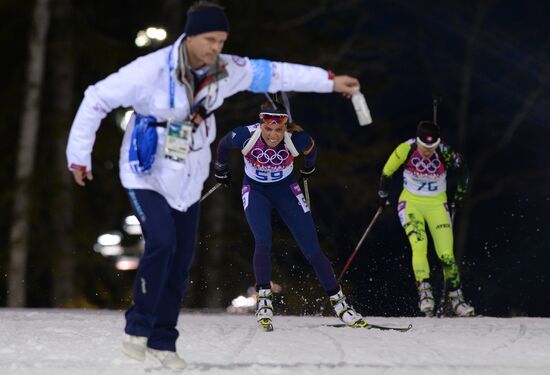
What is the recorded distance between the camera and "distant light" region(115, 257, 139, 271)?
17.2 metres

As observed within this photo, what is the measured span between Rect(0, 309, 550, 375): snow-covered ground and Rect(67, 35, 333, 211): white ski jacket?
3.48ft

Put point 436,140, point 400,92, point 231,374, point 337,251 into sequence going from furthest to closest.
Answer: point 400,92 → point 337,251 → point 436,140 → point 231,374

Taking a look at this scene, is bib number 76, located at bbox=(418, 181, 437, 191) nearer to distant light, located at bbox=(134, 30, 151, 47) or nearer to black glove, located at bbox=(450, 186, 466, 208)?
black glove, located at bbox=(450, 186, 466, 208)

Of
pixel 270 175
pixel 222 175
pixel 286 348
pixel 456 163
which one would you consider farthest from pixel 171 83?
pixel 456 163

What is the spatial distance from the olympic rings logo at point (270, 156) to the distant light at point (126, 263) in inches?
363

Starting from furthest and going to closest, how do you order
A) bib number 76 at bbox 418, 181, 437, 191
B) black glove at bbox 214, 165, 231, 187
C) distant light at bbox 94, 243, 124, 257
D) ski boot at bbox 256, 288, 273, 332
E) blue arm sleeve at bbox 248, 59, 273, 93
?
distant light at bbox 94, 243, 124, 257
bib number 76 at bbox 418, 181, 437, 191
black glove at bbox 214, 165, 231, 187
ski boot at bbox 256, 288, 273, 332
blue arm sleeve at bbox 248, 59, 273, 93

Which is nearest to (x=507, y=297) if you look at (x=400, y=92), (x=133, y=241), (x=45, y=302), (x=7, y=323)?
(x=400, y=92)

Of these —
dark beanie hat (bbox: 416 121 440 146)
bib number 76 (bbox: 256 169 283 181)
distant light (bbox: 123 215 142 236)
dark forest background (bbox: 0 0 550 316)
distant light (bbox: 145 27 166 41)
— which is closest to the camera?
bib number 76 (bbox: 256 169 283 181)

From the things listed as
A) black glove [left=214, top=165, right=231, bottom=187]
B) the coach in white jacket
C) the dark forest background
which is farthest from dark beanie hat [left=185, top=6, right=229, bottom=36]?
the dark forest background

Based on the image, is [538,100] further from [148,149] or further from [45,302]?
[148,149]

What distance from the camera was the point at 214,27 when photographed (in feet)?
17.5

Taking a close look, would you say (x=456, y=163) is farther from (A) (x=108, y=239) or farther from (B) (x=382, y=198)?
(A) (x=108, y=239)

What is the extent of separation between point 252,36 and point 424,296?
8.38 m

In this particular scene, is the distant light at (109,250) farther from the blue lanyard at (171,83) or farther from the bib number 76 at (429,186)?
the blue lanyard at (171,83)
